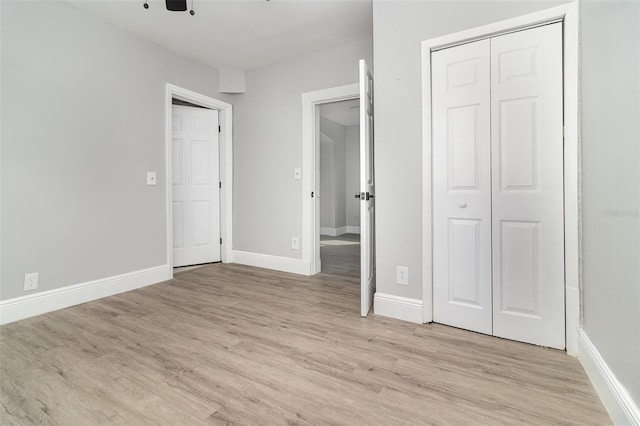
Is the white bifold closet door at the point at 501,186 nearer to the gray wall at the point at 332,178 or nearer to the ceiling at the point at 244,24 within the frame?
the ceiling at the point at 244,24

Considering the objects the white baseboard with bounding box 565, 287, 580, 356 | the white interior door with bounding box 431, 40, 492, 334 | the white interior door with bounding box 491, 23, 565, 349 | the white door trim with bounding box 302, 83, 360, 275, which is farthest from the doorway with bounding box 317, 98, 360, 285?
the white baseboard with bounding box 565, 287, 580, 356

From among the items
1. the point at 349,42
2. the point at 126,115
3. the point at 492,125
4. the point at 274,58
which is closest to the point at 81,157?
the point at 126,115

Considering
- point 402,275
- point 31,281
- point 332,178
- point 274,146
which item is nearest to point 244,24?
point 274,146

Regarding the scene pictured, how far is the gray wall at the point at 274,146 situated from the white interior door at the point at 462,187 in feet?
4.61

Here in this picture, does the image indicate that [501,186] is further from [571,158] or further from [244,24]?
[244,24]

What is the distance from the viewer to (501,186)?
1.85m

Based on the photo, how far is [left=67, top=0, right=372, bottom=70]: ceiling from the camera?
8.15 ft

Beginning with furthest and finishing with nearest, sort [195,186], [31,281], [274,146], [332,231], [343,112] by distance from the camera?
[332,231] < [343,112] < [195,186] < [274,146] < [31,281]

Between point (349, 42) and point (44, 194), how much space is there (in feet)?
10.1

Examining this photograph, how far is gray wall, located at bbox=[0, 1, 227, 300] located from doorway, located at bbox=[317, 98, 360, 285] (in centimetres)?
361

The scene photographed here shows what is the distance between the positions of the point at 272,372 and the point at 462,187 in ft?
5.34

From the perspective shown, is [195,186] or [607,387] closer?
[607,387]

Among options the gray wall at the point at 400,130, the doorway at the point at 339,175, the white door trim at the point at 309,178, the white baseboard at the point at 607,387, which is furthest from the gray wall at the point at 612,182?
the doorway at the point at 339,175

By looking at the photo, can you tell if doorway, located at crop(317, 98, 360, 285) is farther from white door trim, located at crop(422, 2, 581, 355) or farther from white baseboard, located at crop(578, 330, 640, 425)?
white baseboard, located at crop(578, 330, 640, 425)
